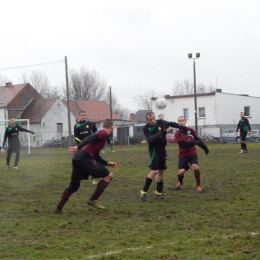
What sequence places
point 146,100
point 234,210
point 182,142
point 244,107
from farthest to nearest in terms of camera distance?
point 146,100 → point 244,107 → point 182,142 → point 234,210

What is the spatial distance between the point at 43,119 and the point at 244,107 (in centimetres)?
2515

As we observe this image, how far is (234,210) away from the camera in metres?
8.85

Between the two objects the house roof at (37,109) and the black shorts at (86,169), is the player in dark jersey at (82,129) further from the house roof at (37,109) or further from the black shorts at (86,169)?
the house roof at (37,109)

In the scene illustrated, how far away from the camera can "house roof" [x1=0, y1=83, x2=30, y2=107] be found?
6269 centimetres

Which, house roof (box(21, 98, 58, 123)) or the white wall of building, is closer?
the white wall of building

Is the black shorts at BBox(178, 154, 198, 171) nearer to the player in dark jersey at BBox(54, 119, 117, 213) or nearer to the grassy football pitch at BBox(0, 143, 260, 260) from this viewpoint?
the grassy football pitch at BBox(0, 143, 260, 260)

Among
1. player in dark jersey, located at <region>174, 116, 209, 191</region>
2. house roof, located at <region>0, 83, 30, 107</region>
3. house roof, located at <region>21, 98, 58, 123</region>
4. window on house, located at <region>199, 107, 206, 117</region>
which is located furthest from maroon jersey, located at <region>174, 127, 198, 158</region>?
house roof, located at <region>0, 83, 30, 107</region>

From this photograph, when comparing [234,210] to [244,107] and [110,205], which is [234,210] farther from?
[244,107]

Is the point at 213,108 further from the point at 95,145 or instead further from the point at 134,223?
the point at 134,223

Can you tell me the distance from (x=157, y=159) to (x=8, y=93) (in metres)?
56.8

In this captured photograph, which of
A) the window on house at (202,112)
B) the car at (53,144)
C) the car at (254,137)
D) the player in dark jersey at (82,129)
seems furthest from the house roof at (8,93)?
the player in dark jersey at (82,129)

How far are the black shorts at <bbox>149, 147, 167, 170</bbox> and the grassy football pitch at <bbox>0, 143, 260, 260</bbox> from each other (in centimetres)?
70

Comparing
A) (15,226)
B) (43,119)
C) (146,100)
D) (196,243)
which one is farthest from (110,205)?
(146,100)

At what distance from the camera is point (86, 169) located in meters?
8.98
